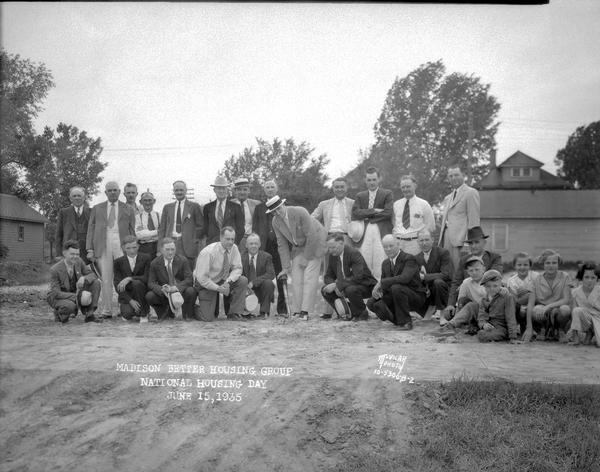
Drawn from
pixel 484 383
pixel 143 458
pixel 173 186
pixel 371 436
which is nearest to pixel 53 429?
pixel 143 458

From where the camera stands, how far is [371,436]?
3.18 metres

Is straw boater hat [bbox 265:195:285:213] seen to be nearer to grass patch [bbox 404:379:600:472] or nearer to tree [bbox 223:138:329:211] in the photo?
tree [bbox 223:138:329:211]

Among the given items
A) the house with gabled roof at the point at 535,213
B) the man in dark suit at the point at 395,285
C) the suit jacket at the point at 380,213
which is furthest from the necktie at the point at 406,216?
the house with gabled roof at the point at 535,213

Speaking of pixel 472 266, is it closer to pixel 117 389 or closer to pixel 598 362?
pixel 598 362

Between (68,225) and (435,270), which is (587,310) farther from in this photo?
(68,225)

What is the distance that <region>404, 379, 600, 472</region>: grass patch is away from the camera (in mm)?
3084

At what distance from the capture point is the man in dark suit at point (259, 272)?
564cm

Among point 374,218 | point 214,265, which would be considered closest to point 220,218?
point 214,265

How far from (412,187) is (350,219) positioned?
0.92m

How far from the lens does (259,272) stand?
577cm

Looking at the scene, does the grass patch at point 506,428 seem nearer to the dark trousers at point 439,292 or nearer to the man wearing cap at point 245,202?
the dark trousers at point 439,292

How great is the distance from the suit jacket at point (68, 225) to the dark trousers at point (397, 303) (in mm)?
2970

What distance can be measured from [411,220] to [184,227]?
248cm

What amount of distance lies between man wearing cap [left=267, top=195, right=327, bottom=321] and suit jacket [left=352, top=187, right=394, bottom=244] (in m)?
0.46
